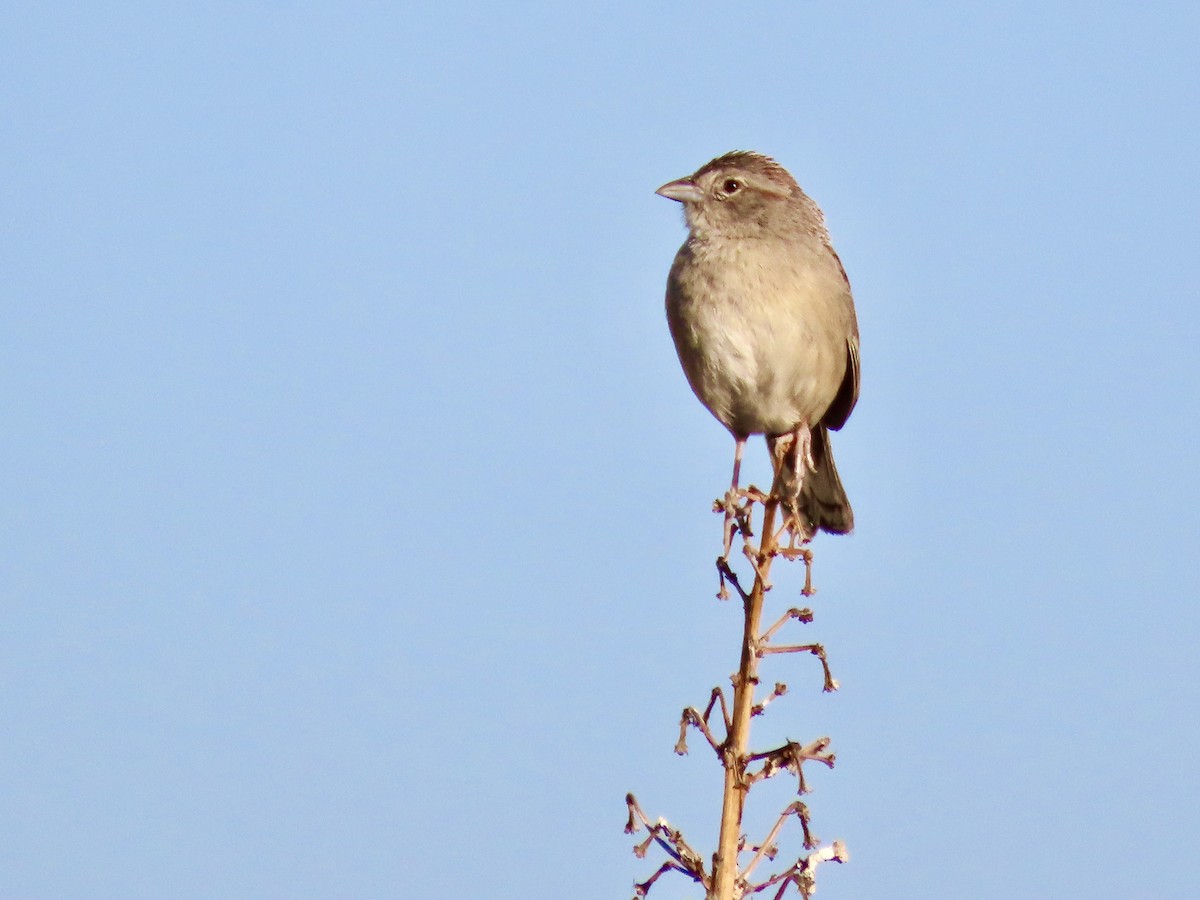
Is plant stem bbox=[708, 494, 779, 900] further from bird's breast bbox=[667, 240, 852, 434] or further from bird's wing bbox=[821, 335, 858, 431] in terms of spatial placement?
bird's wing bbox=[821, 335, 858, 431]

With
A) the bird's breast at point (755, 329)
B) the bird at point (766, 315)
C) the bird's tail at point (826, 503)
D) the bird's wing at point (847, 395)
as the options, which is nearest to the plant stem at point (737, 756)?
the bird at point (766, 315)

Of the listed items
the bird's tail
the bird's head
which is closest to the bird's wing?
the bird's tail

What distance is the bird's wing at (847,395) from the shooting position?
7207 millimetres

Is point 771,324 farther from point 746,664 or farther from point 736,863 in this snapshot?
point 736,863

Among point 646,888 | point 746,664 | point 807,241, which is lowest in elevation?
point 646,888

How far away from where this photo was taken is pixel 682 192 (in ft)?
23.4

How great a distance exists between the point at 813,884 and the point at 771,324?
4070 mm

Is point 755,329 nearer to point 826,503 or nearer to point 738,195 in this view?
point 738,195

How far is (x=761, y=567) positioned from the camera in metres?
3.36

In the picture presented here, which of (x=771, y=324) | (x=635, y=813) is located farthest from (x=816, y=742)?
(x=771, y=324)

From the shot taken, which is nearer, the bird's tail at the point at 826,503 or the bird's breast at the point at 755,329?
the bird's breast at the point at 755,329

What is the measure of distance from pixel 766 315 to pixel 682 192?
0.92m

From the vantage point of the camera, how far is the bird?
6559mm

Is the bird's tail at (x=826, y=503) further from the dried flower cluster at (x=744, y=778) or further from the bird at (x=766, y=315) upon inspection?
the dried flower cluster at (x=744, y=778)
